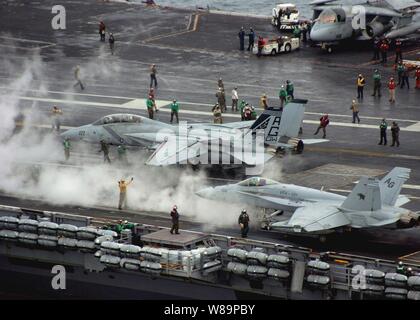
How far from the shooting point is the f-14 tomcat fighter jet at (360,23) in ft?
277

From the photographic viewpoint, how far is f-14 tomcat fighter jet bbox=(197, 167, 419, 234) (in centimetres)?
4938

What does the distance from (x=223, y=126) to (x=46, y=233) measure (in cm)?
1689

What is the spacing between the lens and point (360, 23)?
85.2 m

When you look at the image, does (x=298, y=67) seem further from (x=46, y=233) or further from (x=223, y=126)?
(x=46, y=233)

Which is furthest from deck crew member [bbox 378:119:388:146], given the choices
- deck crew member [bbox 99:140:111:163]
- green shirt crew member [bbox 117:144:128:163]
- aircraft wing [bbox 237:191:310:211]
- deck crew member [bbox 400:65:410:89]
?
aircraft wing [bbox 237:191:310:211]

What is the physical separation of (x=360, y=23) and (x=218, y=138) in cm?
2751

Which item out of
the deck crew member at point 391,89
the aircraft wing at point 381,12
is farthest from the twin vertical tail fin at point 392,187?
the aircraft wing at point 381,12

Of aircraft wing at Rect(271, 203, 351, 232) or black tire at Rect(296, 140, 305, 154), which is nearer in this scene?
aircraft wing at Rect(271, 203, 351, 232)

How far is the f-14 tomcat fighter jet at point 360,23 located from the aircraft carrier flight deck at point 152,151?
132 cm

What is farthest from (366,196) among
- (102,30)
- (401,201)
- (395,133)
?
(102,30)

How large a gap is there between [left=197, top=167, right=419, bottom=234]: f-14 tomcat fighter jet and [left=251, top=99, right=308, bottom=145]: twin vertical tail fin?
27.3 ft

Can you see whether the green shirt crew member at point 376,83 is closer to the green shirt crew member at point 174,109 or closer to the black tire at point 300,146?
the green shirt crew member at point 174,109

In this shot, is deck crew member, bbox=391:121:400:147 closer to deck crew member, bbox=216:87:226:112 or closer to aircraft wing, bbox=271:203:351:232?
deck crew member, bbox=216:87:226:112

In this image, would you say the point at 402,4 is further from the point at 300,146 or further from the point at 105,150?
the point at 105,150
